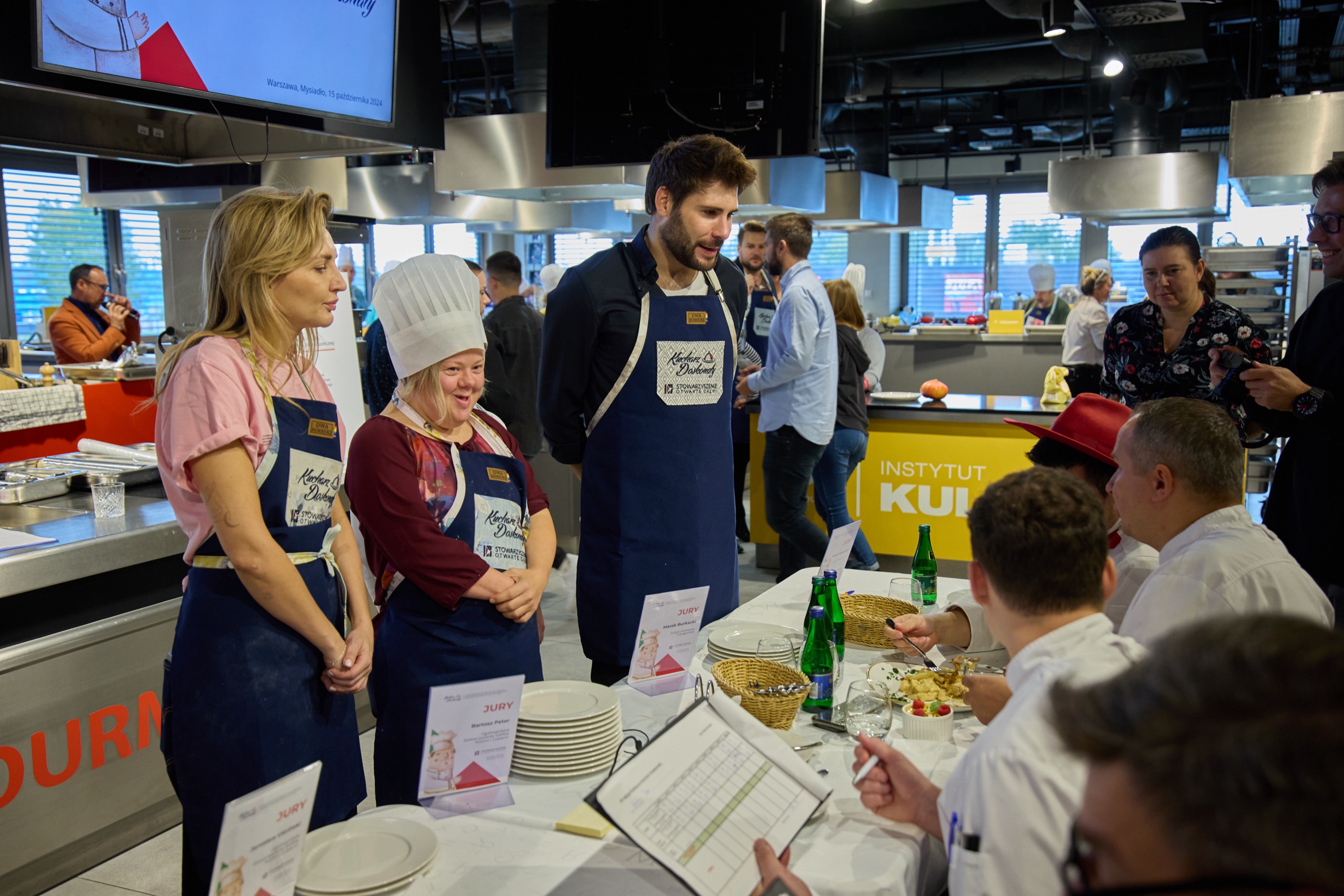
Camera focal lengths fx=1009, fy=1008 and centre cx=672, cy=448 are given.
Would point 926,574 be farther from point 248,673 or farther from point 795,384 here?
point 795,384

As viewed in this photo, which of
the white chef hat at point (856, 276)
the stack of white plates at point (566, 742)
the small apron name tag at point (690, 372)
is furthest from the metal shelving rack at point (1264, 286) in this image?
the stack of white plates at point (566, 742)

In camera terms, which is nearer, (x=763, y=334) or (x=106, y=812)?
(x=106, y=812)

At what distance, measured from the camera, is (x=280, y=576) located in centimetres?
172

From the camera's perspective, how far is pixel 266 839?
1.14m

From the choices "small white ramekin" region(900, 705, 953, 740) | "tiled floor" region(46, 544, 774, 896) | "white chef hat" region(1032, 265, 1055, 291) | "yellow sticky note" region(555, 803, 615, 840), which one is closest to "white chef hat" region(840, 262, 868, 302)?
"white chef hat" region(1032, 265, 1055, 291)

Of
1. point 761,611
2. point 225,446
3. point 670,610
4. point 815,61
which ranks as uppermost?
point 815,61

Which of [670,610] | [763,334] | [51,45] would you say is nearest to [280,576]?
[670,610]

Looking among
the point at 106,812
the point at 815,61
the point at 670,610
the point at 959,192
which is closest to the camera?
the point at 670,610

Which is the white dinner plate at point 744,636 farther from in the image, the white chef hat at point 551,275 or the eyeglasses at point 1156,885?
the white chef hat at point 551,275

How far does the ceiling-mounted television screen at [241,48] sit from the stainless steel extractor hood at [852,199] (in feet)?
20.9

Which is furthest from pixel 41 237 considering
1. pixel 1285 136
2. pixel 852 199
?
pixel 1285 136

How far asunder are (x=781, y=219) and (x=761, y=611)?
2820mm

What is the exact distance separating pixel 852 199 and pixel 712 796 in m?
8.93

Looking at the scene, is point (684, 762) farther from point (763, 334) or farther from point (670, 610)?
point (763, 334)
